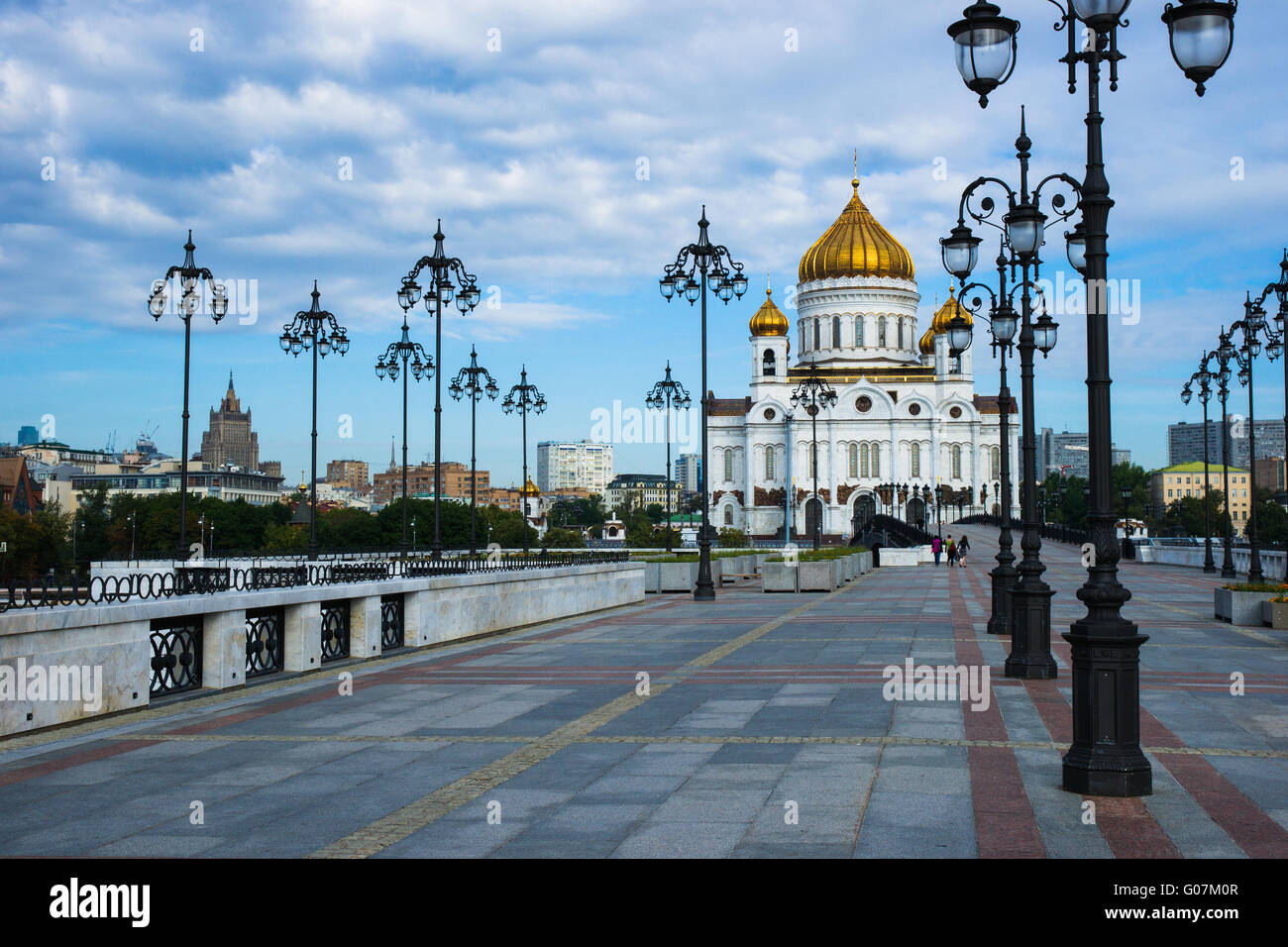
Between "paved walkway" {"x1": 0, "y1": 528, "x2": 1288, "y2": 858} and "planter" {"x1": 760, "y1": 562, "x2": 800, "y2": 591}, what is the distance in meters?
15.6

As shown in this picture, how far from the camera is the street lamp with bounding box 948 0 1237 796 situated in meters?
7.64

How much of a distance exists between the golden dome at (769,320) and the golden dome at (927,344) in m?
14.5

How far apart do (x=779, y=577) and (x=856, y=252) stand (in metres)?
88.3

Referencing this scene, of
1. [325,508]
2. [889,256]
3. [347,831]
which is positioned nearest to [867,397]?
[889,256]

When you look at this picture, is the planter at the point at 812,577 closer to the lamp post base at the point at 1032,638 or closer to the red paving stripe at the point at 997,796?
the lamp post base at the point at 1032,638

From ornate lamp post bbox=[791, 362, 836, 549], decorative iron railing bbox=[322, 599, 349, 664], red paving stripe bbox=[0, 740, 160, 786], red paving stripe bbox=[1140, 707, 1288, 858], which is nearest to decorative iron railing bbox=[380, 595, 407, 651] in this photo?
decorative iron railing bbox=[322, 599, 349, 664]

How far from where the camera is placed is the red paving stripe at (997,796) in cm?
658

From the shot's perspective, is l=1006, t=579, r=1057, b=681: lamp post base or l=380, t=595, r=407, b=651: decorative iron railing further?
l=380, t=595, r=407, b=651: decorative iron railing

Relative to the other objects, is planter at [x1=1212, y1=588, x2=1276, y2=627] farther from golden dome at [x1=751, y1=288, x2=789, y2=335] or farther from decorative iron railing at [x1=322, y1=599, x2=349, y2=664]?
golden dome at [x1=751, y1=288, x2=789, y2=335]

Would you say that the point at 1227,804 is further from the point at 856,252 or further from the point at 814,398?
the point at 856,252

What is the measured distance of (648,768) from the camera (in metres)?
8.79

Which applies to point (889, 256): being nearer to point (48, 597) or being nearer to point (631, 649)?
point (631, 649)

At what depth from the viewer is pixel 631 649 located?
56.6ft
